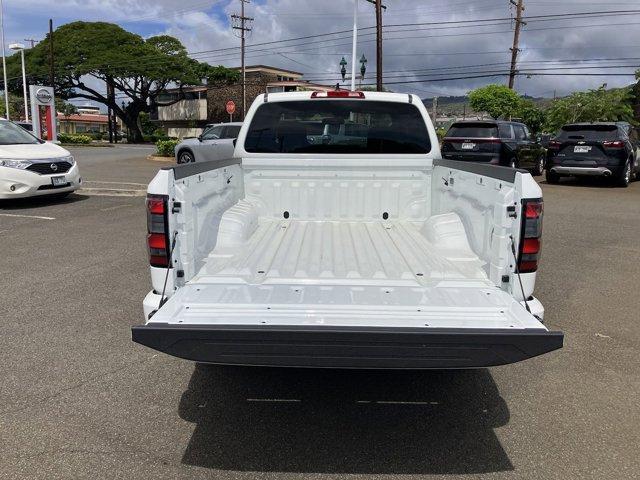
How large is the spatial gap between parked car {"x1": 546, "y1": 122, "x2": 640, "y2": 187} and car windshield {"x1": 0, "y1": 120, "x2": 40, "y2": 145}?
13.2 metres

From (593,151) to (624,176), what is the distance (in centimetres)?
137

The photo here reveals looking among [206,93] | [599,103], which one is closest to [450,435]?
[599,103]

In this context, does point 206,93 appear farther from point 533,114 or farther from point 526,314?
point 526,314

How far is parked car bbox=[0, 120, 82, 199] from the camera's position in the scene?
34.7ft

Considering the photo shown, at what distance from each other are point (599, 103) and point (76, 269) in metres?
28.6

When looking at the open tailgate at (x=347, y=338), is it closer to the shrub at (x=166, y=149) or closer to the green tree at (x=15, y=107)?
the shrub at (x=166, y=149)

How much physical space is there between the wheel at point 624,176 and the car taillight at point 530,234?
46.8ft

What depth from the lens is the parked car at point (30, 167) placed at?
34.7 feet

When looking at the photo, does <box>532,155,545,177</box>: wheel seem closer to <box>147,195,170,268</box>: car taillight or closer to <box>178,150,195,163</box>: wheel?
<box>178,150,195,163</box>: wheel

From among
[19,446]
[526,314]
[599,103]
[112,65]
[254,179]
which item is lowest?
[19,446]

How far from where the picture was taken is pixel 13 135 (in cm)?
1170

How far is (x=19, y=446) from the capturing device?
3.02m

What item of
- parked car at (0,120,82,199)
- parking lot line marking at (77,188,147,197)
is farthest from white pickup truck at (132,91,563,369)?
parking lot line marking at (77,188,147,197)

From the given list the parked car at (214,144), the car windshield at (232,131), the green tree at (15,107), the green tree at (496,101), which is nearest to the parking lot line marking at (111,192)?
the parked car at (214,144)
